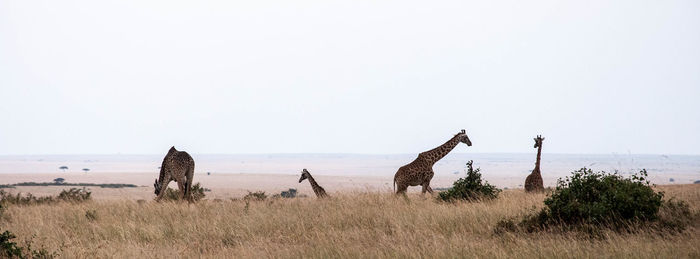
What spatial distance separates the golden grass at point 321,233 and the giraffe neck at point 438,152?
158cm

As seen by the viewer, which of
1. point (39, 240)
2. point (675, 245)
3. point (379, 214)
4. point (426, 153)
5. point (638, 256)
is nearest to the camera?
point (638, 256)

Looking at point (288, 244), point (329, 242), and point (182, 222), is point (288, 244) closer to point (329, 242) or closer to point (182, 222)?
point (329, 242)

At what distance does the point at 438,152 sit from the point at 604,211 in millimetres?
6950

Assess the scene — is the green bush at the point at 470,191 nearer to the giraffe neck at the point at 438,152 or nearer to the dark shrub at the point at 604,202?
the giraffe neck at the point at 438,152

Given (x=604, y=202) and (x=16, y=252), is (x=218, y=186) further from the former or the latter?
(x=604, y=202)

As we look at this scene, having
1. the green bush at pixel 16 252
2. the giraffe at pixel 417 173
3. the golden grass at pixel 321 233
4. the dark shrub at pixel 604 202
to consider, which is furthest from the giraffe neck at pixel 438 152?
the green bush at pixel 16 252

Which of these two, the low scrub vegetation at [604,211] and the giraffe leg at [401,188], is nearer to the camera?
the low scrub vegetation at [604,211]

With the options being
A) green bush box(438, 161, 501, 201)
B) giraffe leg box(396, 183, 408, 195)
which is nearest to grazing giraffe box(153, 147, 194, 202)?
giraffe leg box(396, 183, 408, 195)

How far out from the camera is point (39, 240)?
12.5 metres

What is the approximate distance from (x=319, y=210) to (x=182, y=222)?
9.84 feet

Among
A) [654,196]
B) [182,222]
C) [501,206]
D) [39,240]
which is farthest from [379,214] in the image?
[39,240]

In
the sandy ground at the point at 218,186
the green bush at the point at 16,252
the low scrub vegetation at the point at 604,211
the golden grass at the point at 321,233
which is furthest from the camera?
the sandy ground at the point at 218,186

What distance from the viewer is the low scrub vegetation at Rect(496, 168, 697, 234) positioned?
40.4 feet

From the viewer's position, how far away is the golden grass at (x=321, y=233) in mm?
9984
